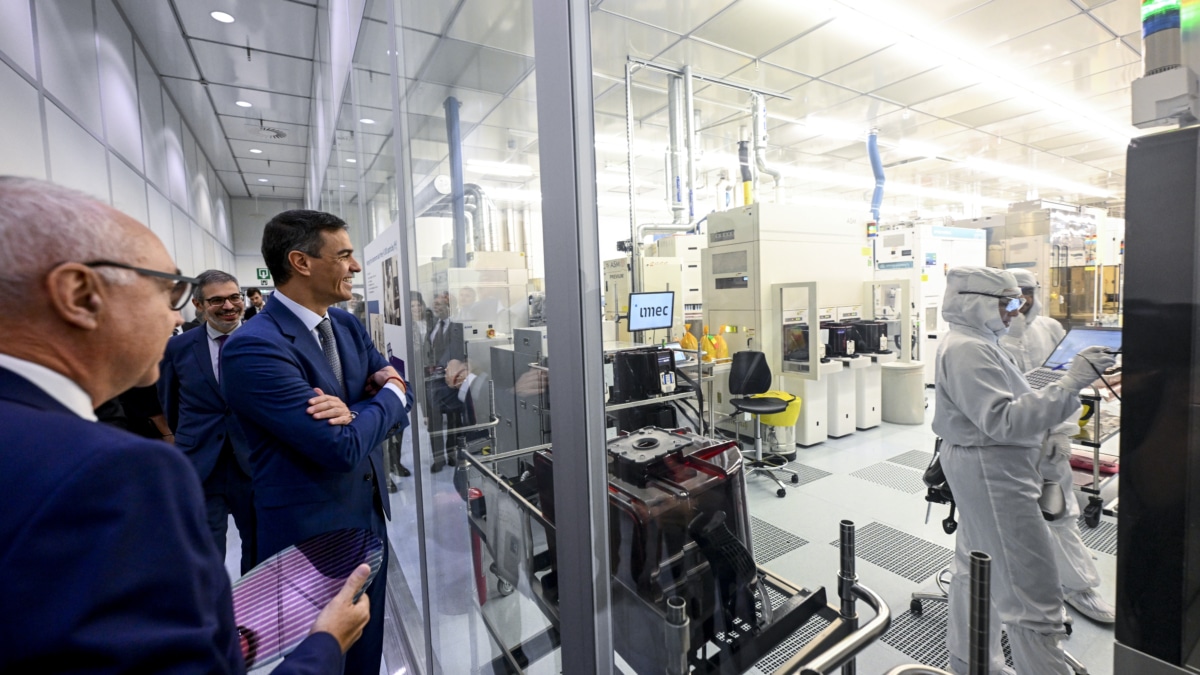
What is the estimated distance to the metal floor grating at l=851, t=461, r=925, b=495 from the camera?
12.4ft

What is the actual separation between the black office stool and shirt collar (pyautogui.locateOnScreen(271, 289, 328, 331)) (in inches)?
137

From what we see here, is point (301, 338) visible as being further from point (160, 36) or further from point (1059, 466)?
point (160, 36)

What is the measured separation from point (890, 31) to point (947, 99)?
1913 mm

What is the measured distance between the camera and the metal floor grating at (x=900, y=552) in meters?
2.77

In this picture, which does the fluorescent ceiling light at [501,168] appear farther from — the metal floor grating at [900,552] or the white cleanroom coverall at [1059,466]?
the metal floor grating at [900,552]

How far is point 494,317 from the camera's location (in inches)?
65.4

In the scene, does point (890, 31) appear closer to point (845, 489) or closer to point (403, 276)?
point (845, 489)

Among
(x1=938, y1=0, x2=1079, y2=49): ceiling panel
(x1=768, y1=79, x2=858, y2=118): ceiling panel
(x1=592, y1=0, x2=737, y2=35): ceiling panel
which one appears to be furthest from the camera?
(x1=768, y1=79, x2=858, y2=118): ceiling panel

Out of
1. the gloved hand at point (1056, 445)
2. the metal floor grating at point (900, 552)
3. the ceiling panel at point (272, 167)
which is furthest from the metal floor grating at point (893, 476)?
the ceiling panel at point (272, 167)

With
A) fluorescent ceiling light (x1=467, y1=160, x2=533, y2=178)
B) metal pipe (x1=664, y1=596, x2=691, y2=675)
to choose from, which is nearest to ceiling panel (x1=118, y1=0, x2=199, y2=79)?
fluorescent ceiling light (x1=467, y1=160, x2=533, y2=178)

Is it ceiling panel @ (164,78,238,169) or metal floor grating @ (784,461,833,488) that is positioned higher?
ceiling panel @ (164,78,238,169)

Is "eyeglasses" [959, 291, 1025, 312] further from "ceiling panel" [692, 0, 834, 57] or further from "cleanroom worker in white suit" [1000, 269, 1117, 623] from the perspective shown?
"ceiling panel" [692, 0, 834, 57]

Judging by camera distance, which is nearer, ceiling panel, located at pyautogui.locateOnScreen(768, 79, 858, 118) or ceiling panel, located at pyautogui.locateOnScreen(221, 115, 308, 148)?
ceiling panel, located at pyautogui.locateOnScreen(768, 79, 858, 118)

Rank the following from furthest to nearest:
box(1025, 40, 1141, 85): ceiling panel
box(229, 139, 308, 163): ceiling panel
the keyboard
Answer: box(229, 139, 308, 163): ceiling panel
the keyboard
box(1025, 40, 1141, 85): ceiling panel
